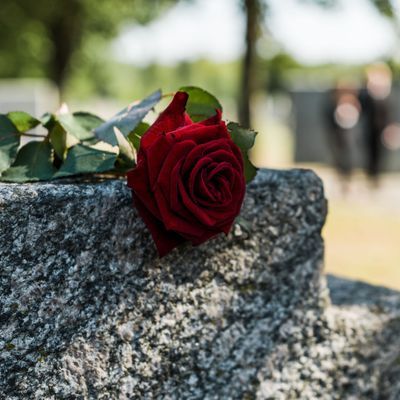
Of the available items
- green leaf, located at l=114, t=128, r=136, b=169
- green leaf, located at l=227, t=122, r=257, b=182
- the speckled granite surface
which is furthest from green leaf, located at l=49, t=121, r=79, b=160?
green leaf, located at l=227, t=122, r=257, b=182

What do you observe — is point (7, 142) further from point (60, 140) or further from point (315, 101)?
point (315, 101)

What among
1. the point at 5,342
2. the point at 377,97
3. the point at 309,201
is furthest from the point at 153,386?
the point at 377,97

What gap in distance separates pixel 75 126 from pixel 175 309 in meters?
0.54

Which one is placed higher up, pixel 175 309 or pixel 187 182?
pixel 187 182

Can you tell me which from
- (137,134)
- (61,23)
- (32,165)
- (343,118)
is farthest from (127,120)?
(61,23)

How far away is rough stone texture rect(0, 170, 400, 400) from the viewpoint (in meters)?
1.54

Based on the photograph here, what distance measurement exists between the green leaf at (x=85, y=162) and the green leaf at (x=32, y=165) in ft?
0.16

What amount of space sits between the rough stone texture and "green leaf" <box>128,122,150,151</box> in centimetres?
15

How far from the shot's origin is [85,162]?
178 cm

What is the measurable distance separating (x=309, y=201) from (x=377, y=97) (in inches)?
439

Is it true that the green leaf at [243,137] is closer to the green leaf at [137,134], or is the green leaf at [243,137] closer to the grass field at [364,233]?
the green leaf at [137,134]

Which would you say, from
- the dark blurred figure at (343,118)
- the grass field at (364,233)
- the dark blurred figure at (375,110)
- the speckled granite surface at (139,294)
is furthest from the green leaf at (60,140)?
the dark blurred figure at (375,110)

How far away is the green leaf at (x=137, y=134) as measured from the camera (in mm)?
1784

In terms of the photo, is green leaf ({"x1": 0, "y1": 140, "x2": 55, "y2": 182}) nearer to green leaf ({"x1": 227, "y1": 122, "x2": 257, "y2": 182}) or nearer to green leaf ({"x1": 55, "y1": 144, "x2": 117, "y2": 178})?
green leaf ({"x1": 55, "y1": 144, "x2": 117, "y2": 178})
